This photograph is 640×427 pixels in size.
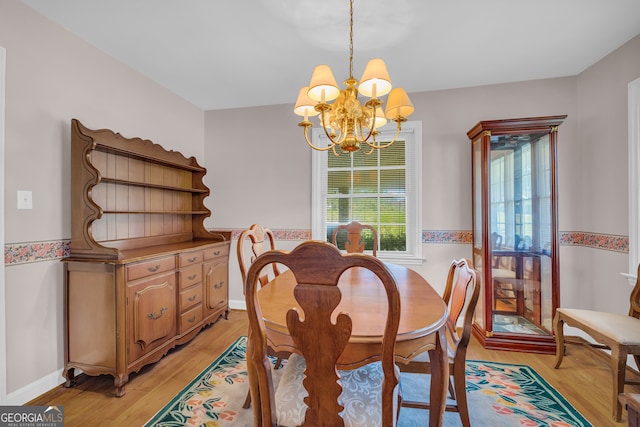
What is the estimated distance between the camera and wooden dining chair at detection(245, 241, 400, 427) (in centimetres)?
83

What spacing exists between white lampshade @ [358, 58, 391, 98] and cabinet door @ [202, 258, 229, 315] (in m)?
2.28

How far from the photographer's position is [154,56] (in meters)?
2.48

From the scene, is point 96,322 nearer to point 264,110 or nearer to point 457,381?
point 457,381

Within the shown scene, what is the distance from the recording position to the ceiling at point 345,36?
6.19 feet

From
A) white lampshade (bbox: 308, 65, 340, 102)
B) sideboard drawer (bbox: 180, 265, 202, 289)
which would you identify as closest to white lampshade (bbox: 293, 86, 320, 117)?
white lampshade (bbox: 308, 65, 340, 102)

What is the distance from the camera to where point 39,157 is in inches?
76.0

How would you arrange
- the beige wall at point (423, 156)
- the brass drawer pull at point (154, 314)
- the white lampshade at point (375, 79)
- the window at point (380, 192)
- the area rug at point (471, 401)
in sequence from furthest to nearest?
the window at point (380, 192) < the beige wall at point (423, 156) < the brass drawer pull at point (154, 314) < the area rug at point (471, 401) < the white lampshade at point (375, 79)

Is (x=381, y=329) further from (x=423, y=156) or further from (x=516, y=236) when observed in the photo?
(x=423, y=156)

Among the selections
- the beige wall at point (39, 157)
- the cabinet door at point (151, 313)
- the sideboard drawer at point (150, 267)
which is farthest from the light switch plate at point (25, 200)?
the cabinet door at point (151, 313)

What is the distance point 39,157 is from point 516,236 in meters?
3.89

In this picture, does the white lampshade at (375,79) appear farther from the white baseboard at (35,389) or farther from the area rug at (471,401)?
the area rug at (471,401)

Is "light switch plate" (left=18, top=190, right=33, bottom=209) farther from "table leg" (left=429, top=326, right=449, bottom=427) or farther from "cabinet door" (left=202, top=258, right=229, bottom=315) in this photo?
"table leg" (left=429, top=326, right=449, bottom=427)

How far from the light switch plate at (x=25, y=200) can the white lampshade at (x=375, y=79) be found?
225 cm

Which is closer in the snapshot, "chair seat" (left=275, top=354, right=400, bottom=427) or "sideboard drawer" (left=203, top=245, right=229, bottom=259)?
"chair seat" (left=275, top=354, right=400, bottom=427)
